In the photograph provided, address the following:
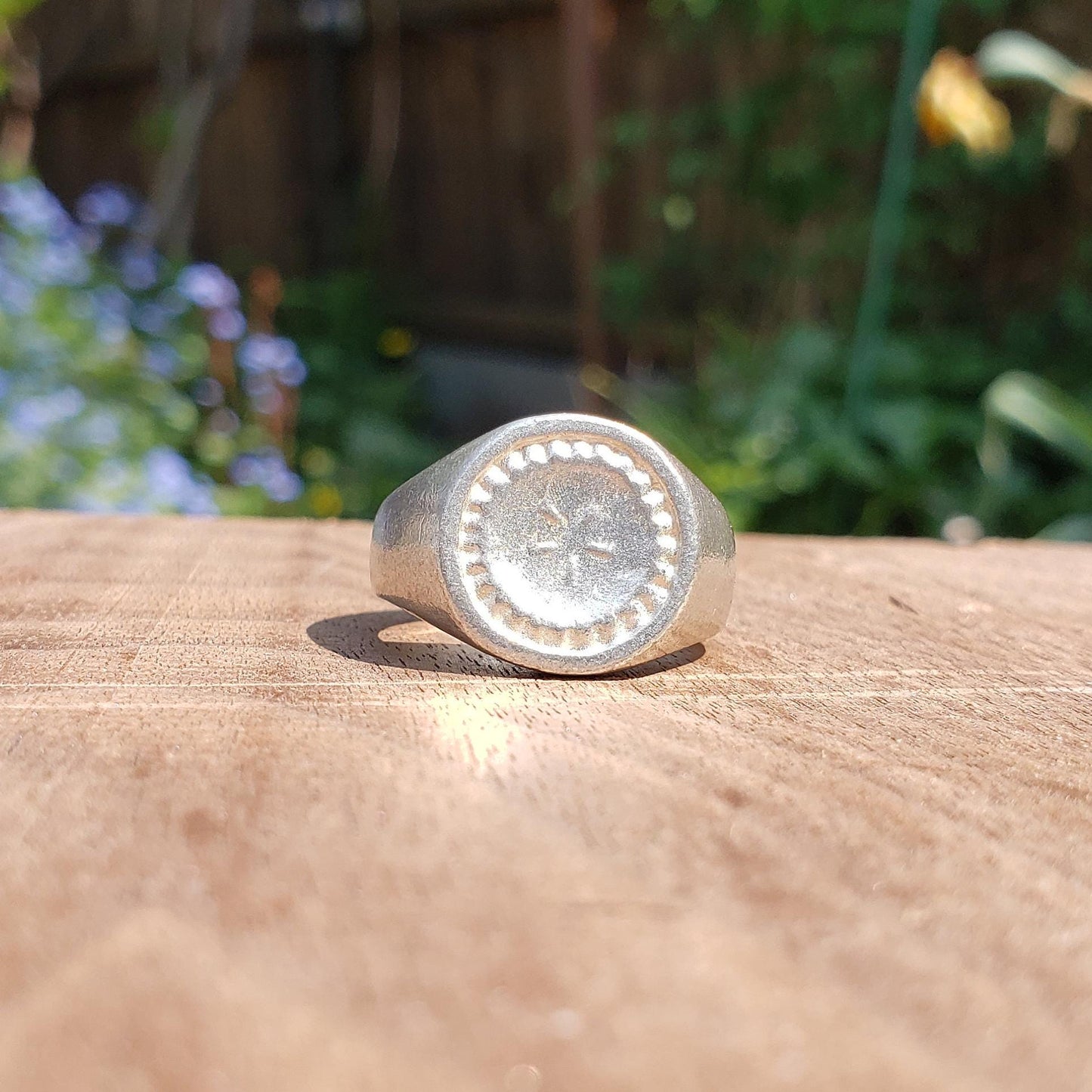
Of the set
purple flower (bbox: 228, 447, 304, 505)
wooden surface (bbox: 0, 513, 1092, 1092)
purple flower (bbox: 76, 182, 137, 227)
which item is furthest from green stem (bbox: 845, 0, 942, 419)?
purple flower (bbox: 76, 182, 137, 227)

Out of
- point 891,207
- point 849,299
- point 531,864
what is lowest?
point 849,299

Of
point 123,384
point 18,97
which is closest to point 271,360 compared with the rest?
point 123,384

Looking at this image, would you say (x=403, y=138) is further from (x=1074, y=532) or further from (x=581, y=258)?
(x=1074, y=532)

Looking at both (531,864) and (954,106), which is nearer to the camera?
(531,864)

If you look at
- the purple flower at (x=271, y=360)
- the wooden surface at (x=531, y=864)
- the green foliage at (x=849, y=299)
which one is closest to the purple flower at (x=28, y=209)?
the purple flower at (x=271, y=360)

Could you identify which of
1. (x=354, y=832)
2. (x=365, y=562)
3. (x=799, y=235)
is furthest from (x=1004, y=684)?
(x=799, y=235)

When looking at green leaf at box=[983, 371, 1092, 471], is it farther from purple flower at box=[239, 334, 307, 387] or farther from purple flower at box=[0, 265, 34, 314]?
purple flower at box=[0, 265, 34, 314]

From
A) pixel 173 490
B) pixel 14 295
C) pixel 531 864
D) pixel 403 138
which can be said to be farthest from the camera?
pixel 403 138
